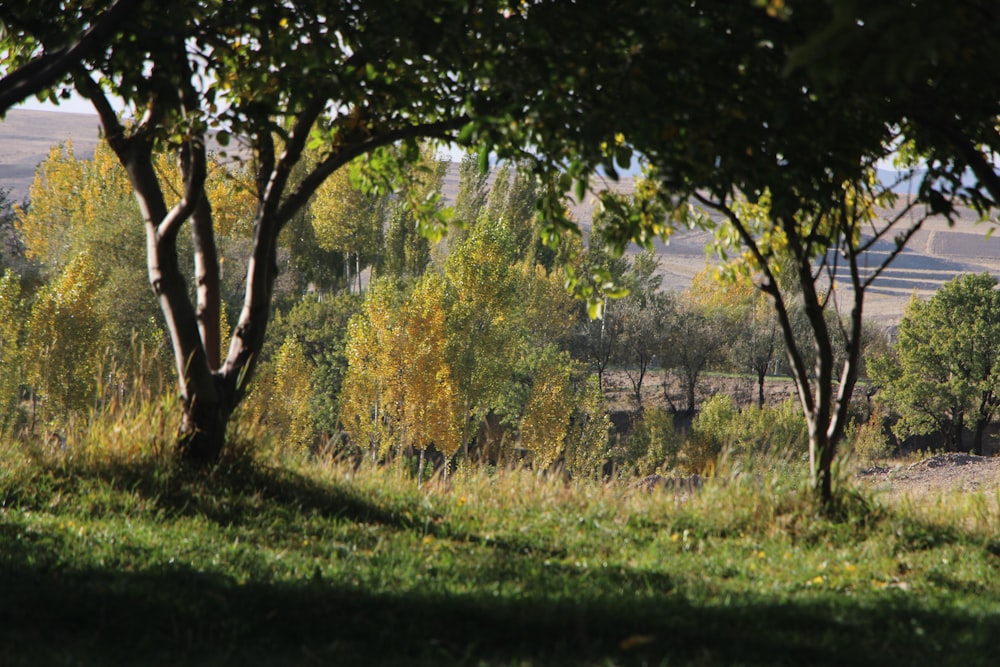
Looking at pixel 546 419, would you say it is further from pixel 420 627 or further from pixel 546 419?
pixel 420 627

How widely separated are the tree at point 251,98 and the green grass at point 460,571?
2.56 feet

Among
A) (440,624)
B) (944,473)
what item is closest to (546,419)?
(944,473)

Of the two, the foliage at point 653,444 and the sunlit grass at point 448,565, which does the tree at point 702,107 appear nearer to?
the sunlit grass at point 448,565

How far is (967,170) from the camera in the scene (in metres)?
4.90

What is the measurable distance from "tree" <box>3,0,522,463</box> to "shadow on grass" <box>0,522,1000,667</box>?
1912 mm

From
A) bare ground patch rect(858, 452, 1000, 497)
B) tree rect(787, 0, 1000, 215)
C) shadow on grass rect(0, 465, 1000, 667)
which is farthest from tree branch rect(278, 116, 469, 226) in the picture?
bare ground patch rect(858, 452, 1000, 497)

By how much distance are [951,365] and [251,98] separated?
41.8 metres

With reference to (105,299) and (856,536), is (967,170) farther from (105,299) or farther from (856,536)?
(105,299)

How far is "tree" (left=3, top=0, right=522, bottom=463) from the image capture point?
154 inches

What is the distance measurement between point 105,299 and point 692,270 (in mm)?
132113

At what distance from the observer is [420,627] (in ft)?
10.3

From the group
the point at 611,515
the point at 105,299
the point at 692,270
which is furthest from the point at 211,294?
the point at 692,270

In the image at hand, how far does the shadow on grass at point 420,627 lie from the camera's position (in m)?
2.86

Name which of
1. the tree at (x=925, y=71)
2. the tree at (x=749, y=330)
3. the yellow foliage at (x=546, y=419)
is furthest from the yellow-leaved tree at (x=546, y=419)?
the tree at (x=925, y=71)
